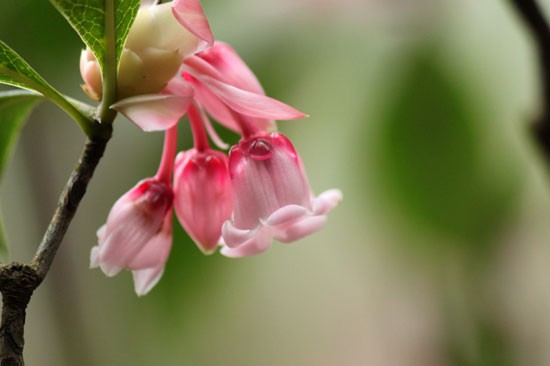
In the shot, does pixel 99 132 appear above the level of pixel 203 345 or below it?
above

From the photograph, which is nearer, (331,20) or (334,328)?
(331,20)

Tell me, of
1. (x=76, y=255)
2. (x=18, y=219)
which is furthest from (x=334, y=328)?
(x=18, y=219)

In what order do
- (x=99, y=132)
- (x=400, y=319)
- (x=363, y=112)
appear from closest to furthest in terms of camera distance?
(x=99, y=132) → (x=363, y=112) → (x=400, y=319)

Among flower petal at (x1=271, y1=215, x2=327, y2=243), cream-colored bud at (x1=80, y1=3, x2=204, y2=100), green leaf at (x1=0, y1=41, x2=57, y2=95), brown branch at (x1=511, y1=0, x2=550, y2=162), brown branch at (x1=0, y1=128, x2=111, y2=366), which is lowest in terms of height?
brown branch at (x1=0, y1=128, x2=111, y2=366)

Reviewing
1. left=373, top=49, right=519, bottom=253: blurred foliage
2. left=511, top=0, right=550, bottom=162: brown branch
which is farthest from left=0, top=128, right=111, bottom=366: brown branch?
left=373, top=49, right=519, bottom=253: blurred foliage

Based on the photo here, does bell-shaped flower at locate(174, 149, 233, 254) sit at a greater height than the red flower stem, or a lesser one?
lesser

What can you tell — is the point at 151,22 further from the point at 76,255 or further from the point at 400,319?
the point at 76,255

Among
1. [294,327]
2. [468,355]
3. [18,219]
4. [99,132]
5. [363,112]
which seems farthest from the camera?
[294,327]

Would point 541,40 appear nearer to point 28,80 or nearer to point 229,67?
point 229,67

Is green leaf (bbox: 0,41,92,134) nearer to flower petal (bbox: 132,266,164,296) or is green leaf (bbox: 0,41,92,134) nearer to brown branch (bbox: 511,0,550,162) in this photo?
flower petal (bbox: 132,266,164,296)
